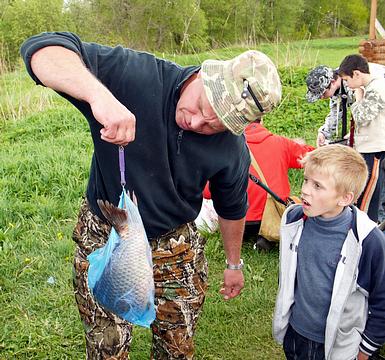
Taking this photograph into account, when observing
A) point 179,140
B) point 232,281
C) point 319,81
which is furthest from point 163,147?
point 319,81

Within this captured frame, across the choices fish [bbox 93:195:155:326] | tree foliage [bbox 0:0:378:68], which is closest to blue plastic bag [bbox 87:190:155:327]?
fish [bbox 93:195:155:326]

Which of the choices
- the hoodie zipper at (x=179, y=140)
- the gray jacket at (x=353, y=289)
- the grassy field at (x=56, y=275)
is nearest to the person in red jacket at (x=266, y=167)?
the grassy field at (x=56, y=275)

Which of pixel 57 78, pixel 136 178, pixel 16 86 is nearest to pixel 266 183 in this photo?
pixel 136 178

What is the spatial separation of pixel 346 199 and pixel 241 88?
976mm

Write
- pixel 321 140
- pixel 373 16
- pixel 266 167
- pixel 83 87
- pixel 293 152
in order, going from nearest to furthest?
1. pixel 83 87
2. pixel 266 167
3. pixel 293 152
4. pixel 321 140
5. pixel 373 16

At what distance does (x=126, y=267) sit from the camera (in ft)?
5.76

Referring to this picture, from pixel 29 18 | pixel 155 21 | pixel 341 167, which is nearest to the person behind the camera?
pixel 341 167

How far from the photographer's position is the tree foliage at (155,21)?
2028cm

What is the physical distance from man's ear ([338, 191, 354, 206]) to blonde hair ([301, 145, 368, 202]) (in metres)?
0.02

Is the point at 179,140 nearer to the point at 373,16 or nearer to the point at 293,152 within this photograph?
the point at 293,152

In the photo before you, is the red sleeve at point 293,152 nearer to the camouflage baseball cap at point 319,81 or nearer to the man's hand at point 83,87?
the camouflage baseball cap at point 319,81

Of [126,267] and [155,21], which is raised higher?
[126,267]

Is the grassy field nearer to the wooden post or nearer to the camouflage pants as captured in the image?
the camouflage pants

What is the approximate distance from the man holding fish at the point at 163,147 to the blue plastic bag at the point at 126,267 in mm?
294
